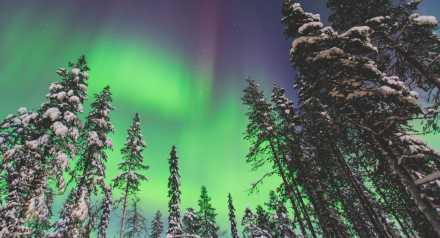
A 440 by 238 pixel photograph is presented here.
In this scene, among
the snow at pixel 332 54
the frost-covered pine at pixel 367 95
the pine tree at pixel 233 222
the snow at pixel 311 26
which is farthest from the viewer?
the pine tree at pixel 233 222

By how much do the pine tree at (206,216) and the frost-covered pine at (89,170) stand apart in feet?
77.2

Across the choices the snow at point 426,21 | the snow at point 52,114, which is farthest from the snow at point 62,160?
the snow at point 426,21

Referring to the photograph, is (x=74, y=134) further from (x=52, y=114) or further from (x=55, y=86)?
(x=55, y=86)

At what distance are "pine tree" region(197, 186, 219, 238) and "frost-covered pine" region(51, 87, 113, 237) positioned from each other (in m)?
23.5

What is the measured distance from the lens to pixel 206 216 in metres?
39.9

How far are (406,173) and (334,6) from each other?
8975 millimetres

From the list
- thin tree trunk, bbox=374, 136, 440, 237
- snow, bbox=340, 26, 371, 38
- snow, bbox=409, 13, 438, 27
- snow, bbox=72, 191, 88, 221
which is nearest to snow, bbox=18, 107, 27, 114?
snow, bbox=72, 191, 88, 221

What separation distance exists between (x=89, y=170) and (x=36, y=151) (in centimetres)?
516

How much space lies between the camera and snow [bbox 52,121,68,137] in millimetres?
14023

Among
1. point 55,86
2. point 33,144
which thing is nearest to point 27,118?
point 33,144

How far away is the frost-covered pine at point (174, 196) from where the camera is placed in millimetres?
29580

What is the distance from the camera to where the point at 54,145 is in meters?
14.4

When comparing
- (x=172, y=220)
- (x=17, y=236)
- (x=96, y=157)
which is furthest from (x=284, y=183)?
(x=172, y=220)

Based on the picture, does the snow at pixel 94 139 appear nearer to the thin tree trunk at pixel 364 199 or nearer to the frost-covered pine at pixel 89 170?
the frost-covered pine at pixel 89 170
